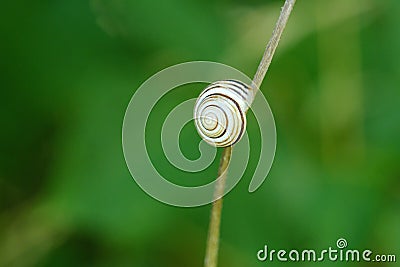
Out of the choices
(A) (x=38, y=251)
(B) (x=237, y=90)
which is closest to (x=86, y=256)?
(A) (x=38, y=251)

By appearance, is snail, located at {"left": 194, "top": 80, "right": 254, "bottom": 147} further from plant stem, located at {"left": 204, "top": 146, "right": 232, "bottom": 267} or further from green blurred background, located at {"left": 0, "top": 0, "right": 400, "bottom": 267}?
green blurred background, located at {"left": 0, "top": 0, "right": 400, "bottom": 267}

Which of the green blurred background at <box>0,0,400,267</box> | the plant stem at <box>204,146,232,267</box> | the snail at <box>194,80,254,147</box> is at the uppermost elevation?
the green blurred background at <box>0,0,400,267</box>

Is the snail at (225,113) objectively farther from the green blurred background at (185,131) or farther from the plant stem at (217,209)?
the green blurred background at (185,131)

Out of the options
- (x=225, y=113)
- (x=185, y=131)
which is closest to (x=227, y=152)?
(x=225, y=113)

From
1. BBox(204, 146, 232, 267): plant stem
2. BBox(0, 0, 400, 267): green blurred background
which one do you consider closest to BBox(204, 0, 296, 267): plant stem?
BBox(204, 146, 232, 267): plant stem

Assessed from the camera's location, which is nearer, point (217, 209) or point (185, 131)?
point (217, 209)

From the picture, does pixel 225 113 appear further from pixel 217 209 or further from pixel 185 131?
pixel 185 131
